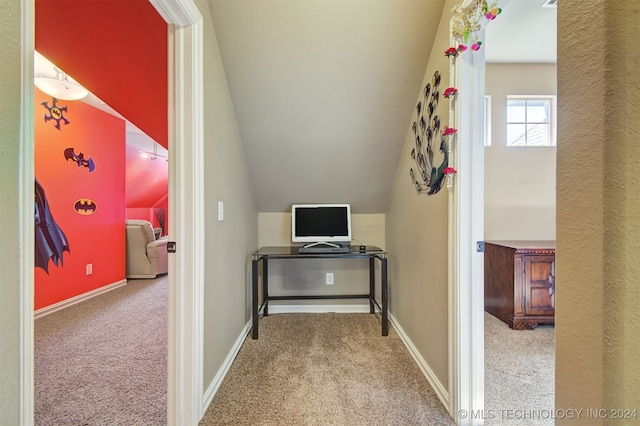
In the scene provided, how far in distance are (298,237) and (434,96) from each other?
159 centimetres

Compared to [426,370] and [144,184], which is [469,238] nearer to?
[426,370]

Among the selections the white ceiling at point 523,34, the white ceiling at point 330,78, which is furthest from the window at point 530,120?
the white ceiling at point 330,78

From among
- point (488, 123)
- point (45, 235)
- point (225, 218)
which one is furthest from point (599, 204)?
point (45, 235)

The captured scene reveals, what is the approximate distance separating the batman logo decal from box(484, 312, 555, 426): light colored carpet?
420 centimetres

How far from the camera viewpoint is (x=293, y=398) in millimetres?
1382

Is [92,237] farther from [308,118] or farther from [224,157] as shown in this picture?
[308,118]

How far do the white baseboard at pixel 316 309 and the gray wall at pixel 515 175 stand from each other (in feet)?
5.35

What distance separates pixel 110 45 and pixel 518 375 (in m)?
3.39

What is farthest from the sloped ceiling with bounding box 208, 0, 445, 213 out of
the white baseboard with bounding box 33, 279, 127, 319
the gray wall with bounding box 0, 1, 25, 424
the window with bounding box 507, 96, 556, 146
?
the white baseboard with bounding box 33, 279, 127, 319

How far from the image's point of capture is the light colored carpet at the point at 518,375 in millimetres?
1291

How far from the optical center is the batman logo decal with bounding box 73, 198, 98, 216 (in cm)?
296

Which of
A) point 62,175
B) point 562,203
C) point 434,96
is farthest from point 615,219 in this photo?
point 62,175

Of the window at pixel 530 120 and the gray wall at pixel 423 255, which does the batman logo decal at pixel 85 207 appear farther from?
the window at pixel 530 120

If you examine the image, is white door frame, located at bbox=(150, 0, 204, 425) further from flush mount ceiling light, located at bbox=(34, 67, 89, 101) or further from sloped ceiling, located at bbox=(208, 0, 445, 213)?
flush mount ceiling light, located at bbox=(34, 67, 89, 101)
